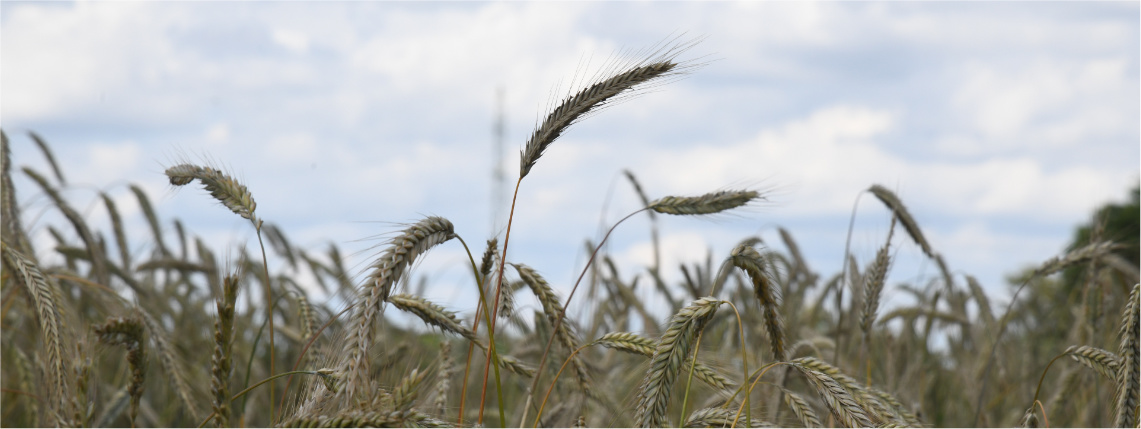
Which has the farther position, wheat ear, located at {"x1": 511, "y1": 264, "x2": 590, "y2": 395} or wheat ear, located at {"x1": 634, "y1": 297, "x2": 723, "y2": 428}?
wheat ear, located at {"x1": 511, "y1": 264, "x2": 590, "y2": 395}

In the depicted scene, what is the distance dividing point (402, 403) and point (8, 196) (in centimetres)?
251

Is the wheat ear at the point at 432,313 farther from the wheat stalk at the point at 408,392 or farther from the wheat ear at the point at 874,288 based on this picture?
the wheat ear at the point at 874,288

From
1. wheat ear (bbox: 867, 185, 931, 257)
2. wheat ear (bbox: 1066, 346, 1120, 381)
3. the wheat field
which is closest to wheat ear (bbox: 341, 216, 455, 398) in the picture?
the wheat field

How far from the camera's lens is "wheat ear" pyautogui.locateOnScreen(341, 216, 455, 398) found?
1548 millimetres

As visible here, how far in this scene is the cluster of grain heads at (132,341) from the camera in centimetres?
211

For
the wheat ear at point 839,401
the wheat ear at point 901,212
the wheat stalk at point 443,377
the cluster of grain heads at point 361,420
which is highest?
the wheat ear at point 901,212

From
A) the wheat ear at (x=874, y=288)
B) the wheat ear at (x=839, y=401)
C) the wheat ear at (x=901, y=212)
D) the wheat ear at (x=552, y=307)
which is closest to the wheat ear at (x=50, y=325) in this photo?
the wheat ear at (x=552, y=307)

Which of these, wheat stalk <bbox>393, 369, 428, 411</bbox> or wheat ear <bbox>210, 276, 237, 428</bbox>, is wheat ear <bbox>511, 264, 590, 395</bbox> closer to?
wheat stalk <bbox>393, 369, 428, 411</bbox>

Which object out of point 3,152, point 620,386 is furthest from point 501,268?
point 620,386

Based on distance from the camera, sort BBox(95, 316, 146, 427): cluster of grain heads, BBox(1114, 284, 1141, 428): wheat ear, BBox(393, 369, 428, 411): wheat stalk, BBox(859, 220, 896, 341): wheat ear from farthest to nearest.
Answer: BBox(859, 220, 896, 341): wheat ear, BBox(95, 316, 146, 427): cluster of grain heads, BBox(1114, 284, 1141, 428): wheat ear, BBox(393, 369, 428, 411): wheat stalk

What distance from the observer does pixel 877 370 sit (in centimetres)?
512

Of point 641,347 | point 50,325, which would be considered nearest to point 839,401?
point 641,347

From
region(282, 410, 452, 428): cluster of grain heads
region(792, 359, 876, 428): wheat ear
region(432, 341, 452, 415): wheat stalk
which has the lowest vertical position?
region(432, 341, 452, 415): wheat stalk

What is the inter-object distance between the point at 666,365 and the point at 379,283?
0.65 metres
